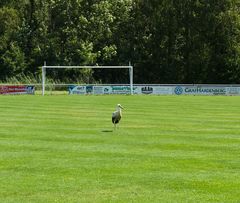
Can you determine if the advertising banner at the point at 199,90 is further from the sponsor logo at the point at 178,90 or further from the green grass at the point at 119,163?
the green grass at the point at 119,163

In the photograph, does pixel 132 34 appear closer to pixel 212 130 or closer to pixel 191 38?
pixel 191 38

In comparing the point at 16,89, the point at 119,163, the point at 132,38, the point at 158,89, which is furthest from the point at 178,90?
the point at 119,163

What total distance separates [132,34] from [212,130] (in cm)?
6763

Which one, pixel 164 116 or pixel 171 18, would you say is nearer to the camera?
pixel 164 116

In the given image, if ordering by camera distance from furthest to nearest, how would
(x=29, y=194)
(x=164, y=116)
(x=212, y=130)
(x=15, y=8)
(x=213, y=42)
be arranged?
(x=15, y=8) < (x=213, y=42) < (x=164, y=116) < (x=212, y=130) < (x=29, y=194)

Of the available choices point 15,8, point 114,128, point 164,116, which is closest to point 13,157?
point 114,128

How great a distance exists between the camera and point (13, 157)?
14.9 metres

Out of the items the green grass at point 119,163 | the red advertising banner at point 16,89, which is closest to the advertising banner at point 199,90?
the red advertising banner at point 16,89

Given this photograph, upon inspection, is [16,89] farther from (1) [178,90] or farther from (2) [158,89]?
(1) [178,90]

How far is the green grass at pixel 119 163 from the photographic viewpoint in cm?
1091

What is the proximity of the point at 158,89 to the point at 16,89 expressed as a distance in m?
15.8

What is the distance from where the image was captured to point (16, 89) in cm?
6462

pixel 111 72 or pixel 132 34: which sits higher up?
pixel 132 34

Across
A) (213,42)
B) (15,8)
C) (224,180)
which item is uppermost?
(15,8)
